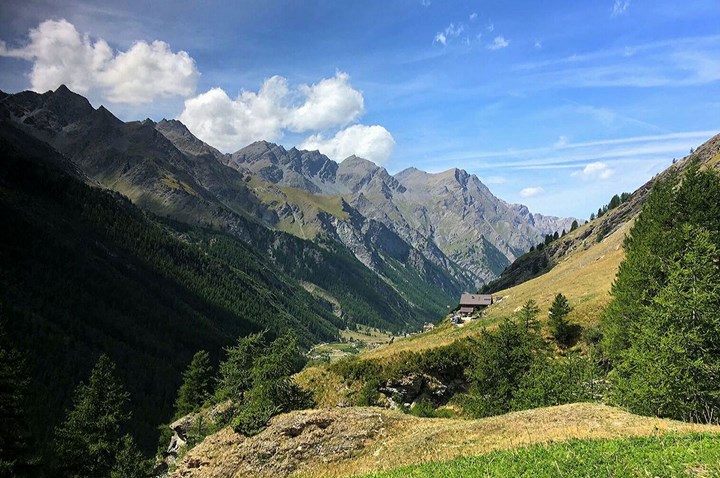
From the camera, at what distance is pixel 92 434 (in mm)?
58281

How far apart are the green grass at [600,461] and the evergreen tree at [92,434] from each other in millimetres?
56054

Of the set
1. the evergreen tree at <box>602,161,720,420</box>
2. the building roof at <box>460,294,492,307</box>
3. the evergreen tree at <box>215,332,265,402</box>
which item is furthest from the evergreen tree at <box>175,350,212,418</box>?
the building roof at <box>460,294,492,307</box>

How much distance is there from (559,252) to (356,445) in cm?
18313

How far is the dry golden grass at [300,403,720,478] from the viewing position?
22391mm

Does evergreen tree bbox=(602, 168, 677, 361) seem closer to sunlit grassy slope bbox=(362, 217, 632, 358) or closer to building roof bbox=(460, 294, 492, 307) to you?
sunlit grassy slope bbox=(362, 217, 632, 358)

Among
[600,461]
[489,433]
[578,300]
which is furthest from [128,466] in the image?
[578,300]

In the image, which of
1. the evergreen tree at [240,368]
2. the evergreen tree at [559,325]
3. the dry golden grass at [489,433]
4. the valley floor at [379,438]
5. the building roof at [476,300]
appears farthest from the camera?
the building roof at [476,300]

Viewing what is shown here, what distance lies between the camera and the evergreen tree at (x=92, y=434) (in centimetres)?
5631

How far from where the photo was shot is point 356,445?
29016mm

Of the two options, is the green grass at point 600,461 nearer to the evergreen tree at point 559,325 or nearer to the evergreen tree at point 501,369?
the evergreen tree at point 501,369

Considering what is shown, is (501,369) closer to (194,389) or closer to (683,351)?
(683,351)

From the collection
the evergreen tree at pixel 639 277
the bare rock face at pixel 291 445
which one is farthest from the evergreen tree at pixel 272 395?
the evergreen tree at pixel 639 277

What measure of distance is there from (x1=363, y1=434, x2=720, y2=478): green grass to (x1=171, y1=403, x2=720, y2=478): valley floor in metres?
2.20

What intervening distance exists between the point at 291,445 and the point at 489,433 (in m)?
13.8
